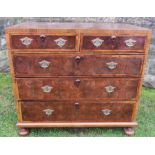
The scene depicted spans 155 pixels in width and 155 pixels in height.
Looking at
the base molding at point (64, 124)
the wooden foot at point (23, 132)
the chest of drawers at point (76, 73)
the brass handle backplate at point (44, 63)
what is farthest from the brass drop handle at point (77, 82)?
the wooden foot at point (23, 132)

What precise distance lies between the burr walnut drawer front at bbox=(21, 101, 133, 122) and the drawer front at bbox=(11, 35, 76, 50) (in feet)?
2.18

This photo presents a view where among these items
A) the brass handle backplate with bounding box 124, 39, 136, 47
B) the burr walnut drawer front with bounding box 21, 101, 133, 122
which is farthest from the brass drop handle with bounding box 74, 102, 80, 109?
the brass handle backplate with bounding box 124, 39, 136, 47

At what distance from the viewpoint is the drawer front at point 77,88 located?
9.49 feet

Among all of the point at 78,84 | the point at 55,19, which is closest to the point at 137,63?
the point at 78,84

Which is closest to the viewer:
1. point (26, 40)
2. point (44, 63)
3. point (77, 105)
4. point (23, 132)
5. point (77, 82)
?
point (26, 40)

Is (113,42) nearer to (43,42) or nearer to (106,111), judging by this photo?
(43,42)

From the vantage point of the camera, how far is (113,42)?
2707 mm

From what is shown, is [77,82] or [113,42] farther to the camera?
[77,82]

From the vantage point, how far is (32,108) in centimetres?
302

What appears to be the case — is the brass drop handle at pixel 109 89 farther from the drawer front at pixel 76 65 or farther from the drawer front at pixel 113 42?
the drawer front at pixel 113 42

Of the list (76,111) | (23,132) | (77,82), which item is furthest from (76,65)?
(23,132)

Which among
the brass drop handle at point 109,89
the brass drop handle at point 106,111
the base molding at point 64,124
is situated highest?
the brass drop handle at point 109,89

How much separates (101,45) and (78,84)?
501mm

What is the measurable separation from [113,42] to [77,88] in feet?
2.10
